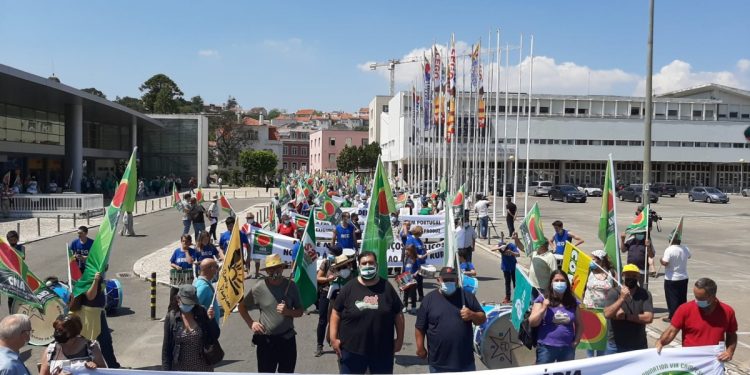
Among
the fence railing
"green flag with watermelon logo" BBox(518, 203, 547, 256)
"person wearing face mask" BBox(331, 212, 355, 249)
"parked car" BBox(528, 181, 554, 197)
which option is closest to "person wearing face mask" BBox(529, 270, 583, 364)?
"green flag with watermelon logo" BBox(518, 203, 547, 256)

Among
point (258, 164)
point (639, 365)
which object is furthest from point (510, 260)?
point (258, 164)

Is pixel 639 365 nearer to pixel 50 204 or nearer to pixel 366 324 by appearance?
pixel 366 324

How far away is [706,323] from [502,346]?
2.36 m

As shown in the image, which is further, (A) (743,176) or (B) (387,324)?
(A) (743,176)

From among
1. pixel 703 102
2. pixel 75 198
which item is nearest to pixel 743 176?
pixel 703 102

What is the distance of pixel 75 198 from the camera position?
111 ft

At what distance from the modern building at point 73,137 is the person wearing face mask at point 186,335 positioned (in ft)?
97.4

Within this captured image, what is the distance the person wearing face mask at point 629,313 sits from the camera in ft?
22.0

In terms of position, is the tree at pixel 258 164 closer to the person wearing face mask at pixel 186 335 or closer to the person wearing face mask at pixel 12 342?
the person wearing face mask at pixel 186 335

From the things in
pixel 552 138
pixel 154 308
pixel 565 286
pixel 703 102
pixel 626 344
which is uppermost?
pixel 703 102

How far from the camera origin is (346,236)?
13.8 m

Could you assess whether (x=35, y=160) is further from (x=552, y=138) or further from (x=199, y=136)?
(x=552, y=138)

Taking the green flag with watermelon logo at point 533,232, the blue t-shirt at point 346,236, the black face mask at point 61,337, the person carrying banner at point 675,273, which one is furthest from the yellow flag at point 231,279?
the person carrying banner at point 675,273

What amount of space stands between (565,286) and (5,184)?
117 feet
